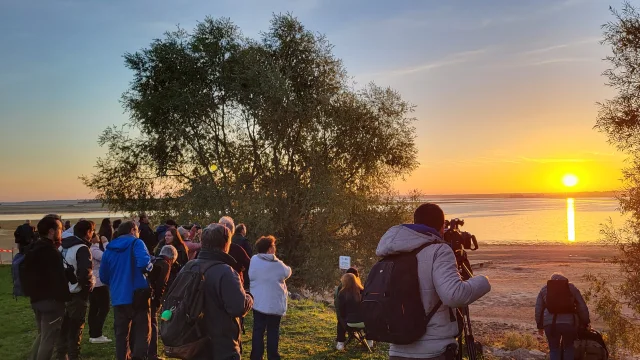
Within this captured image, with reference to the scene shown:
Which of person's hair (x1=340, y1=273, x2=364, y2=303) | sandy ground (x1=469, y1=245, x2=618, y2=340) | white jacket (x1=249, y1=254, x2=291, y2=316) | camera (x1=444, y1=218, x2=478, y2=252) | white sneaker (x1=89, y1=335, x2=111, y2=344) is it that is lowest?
sandy ground (x1=469, y1=245, x2=618, y2=340)

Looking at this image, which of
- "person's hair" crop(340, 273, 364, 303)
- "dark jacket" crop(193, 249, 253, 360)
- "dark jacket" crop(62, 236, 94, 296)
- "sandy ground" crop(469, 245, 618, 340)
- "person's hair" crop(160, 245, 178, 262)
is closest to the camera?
"dark jacket" crop(193, 249, 253, 360)

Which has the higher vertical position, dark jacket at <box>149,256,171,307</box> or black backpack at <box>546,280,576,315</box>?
dark jacket at <box>149,256,171,307</box>

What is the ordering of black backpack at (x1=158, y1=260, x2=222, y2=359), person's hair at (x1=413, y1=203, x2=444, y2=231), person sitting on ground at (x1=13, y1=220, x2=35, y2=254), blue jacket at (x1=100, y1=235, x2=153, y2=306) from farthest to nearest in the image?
person sitting on ground at (x1=13, y1=220, x2=35, y2=254), blue jacket at (x1=100, y1=235, x2=153, y2=306), black backpack at (x1=158, y1=260, x2=222, y2=359), person's hair at (x1=413, y1=203, x2=444, y2=231)

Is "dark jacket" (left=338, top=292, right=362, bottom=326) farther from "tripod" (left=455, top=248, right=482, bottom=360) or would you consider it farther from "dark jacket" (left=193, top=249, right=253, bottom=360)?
"dark jacket" (left=193, top=249, right=253, bottom=360)

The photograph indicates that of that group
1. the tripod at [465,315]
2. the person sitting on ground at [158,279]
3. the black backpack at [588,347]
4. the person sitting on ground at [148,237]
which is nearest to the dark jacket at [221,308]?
the tripod at [465,315]

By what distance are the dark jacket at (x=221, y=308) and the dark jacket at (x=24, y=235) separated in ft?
36.9

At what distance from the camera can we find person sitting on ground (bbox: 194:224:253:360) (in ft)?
15.7

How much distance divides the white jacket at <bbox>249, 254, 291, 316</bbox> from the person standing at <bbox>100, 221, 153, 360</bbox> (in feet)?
5.04

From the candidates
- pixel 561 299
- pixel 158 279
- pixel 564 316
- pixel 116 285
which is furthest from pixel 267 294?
pixel 564 316

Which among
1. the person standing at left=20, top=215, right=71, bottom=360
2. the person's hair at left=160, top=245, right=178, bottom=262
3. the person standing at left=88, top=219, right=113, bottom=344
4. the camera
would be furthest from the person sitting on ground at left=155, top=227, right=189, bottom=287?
the camera

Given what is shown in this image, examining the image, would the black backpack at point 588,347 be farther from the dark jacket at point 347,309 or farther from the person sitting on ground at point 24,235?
the person sitting on ground at point 24,235

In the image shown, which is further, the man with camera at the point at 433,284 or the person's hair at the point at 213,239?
the person's hair at the point at 213,239

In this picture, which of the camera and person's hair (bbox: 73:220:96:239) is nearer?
the camera

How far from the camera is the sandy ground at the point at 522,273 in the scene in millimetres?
22250
